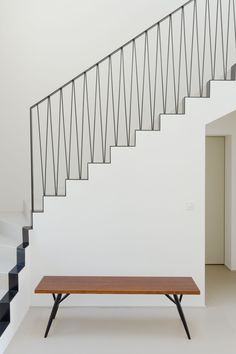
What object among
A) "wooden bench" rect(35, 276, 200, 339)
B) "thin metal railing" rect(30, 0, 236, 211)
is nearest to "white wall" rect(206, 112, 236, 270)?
"thin metal railing" rect(30, 0, 236, 211)

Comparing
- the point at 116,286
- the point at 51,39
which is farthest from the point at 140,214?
the point at 51,39

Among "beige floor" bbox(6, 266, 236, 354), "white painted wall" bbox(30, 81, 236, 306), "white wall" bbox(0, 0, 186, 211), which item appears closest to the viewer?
"beige floor" bbox(6, 266, 236, 354)

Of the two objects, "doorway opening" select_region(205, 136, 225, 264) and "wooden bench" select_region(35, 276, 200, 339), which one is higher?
"doorway opening" select_region(205, 136, 225, 264)

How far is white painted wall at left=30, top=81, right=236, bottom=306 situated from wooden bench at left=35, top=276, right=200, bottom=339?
0.28m

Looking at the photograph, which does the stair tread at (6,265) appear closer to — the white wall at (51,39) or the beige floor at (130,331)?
the beige floor at (130,331)

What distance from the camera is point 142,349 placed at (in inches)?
113

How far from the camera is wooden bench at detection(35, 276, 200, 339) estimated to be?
309cm

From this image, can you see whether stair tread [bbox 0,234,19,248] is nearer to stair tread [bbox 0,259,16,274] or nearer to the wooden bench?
stair tread [bbox 0,259,16,274]

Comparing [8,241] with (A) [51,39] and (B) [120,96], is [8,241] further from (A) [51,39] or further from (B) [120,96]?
(A) [51,39]

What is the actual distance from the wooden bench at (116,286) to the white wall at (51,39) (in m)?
2.83

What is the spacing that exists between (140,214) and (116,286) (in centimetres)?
88

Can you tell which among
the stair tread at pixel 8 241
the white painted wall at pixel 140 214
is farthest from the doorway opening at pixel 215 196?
the stair tread at pixel 8 241

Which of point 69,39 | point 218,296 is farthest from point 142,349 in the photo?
point 69,39

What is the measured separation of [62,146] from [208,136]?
239 cm
